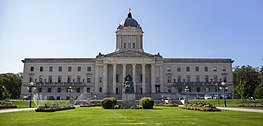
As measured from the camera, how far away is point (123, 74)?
252ft

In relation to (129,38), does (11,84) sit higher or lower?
lower

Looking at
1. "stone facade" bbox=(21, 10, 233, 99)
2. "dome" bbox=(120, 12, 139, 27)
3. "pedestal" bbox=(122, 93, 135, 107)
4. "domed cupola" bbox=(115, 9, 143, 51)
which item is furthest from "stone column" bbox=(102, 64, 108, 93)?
"pedestal" bbox=(122, 93, 135, 107)

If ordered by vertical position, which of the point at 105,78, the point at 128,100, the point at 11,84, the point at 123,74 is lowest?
the point at 128,100

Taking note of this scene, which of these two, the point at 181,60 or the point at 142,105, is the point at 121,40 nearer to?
the point at 181,60

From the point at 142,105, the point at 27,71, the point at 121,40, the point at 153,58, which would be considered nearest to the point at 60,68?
the point at 27,71

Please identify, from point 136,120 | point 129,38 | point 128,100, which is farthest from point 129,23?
point 136,120

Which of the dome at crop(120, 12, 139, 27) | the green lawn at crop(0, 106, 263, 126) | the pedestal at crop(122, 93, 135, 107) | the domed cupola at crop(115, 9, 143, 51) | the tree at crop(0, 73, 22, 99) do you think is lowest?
the green lawn at crop(0, 106, 263, 126)

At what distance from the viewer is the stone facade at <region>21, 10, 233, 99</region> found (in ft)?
254

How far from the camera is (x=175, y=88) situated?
268ft

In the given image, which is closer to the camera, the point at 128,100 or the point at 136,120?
the point at 136,120

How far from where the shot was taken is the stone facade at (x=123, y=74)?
77.5m

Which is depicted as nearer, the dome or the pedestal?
the pedestal

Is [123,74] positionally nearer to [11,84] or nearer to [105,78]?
[105,78]

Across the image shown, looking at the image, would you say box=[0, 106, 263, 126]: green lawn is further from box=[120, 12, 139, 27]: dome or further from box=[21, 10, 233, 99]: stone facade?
box=[120, 12, 139, 27]: dome
